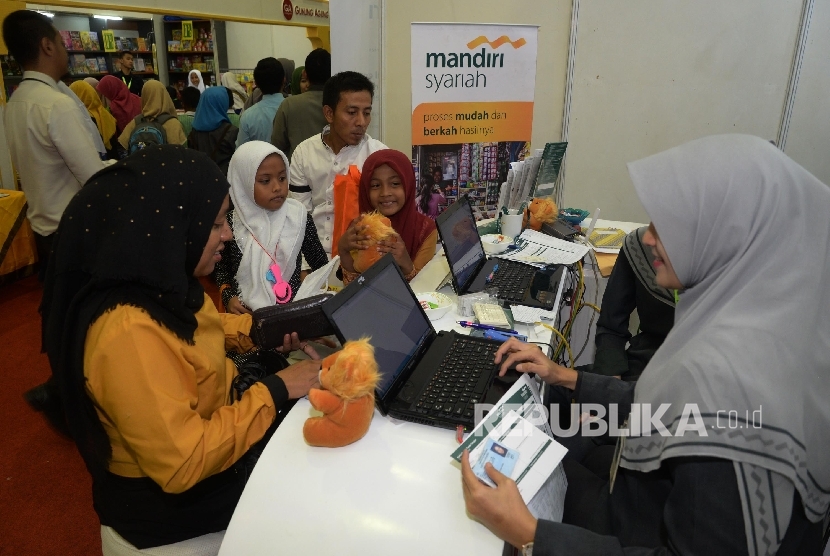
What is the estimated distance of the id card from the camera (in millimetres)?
982

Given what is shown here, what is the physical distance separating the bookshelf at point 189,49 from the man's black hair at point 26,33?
504 centimetres

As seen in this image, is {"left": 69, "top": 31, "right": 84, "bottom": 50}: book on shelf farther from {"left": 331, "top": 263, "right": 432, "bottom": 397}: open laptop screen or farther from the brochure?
the brochure

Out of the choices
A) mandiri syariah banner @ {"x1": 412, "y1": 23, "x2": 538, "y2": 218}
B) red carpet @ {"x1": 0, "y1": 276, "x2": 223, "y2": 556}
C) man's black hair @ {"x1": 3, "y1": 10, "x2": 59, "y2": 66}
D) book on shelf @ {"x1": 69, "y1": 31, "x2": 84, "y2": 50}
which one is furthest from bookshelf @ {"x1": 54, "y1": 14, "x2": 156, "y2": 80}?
mandiri syariah banner @ {"x1": 412, "y1": 23, "x2": 538, "y2": 218}

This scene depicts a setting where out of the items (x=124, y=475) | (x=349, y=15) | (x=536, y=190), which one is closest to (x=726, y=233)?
(x=124, y=475)

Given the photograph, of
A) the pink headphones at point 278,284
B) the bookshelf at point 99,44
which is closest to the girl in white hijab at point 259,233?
the pink headphones at point 278,284

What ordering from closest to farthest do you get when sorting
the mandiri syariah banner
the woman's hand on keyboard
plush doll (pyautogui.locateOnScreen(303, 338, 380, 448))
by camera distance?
plush doll (pyautogui.locateOnScreen(303, 338, 380, 448)), the woman's hand on keyboard, the mandiri syariah banner

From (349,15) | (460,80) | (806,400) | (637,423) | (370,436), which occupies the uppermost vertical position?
(349,15)

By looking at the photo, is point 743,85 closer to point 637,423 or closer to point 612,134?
point 612,134

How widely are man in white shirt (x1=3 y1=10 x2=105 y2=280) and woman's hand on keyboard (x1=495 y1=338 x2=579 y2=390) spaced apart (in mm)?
2765

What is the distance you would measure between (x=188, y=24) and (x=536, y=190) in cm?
684

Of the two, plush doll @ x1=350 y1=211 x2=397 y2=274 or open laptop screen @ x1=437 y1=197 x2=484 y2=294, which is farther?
plush doll @ x1=350 y1=211 x2=397 y2=274

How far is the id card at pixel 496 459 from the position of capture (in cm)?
98

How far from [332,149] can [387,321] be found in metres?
1.77

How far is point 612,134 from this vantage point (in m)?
3.76
